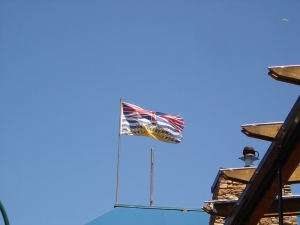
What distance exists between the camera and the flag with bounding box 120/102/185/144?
22.1 m

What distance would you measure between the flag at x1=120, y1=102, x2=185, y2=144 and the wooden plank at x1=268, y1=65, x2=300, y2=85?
15.0 metres

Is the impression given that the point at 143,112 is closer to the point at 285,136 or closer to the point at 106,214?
the point at 106,214

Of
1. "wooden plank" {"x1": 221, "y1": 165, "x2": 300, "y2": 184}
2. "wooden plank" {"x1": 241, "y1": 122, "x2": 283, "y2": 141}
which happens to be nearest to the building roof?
"wooden plank" {"x1": 221, "y1": 165, "x2": 300, "y2": 184}

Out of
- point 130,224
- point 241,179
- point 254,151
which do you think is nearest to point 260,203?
point 241,179

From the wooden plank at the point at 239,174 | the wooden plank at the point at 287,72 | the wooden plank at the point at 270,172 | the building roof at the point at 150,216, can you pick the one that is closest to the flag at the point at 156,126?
the building roof at the point at 150,216

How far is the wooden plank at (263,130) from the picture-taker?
808 cm

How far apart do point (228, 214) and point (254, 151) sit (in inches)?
130

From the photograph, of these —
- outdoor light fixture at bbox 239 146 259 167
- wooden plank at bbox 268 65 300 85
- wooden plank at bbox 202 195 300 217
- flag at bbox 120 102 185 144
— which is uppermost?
flag at bbox 120 102 185 144

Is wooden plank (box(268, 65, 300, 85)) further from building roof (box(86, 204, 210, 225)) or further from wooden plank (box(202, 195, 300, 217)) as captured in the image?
building roof (box(86, 204, 210, 225))

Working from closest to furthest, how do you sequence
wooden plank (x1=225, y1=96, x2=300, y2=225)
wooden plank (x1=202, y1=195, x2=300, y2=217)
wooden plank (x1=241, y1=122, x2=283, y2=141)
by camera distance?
wooden plank (x1=225, y1=96, x2=300, y2=225) < wooden plank (x1=241, y1=122, x2=283, y2=141) < wooden plank (x1=202, y1=195, x2=300, y2=217)

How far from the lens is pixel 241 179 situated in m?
9.20

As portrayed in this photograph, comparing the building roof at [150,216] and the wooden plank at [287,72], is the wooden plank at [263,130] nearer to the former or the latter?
the wooden plank at [287,72]

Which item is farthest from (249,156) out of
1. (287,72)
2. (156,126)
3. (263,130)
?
Result: (156,126)

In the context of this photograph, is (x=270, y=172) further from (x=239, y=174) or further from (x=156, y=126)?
(x=156, y=126)
